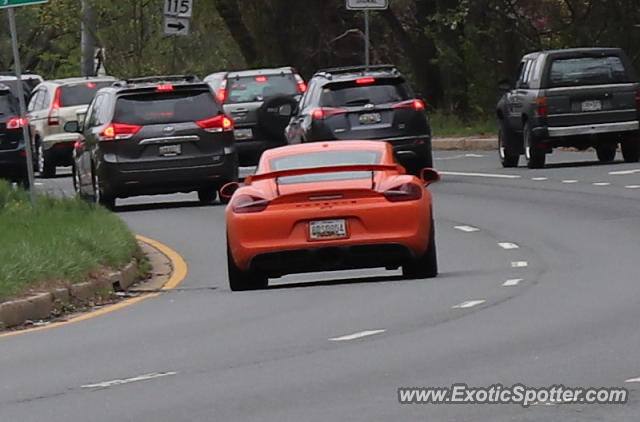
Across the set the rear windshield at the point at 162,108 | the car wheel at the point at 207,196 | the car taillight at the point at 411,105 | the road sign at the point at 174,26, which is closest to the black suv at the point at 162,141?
the rear windshield at the point at 162,108

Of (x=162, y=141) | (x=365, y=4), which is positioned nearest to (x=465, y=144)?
(x=365, y=4)

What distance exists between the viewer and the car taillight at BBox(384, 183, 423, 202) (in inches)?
692

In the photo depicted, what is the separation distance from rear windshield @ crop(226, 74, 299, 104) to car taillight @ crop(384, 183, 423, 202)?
1914 centimetres

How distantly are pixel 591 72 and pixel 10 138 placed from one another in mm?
9285

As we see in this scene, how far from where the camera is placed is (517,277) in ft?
58.0

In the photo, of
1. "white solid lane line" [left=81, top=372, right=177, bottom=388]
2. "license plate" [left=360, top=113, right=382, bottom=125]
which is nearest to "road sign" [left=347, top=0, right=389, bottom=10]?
"license plate" [left=360, top=113, right=382, bottom=125]

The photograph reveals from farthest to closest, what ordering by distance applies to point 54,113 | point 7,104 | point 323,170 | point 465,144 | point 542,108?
1. point 465,144
2. point 54,113
3. point 542,108
4. point 7,104
5. point 323,170

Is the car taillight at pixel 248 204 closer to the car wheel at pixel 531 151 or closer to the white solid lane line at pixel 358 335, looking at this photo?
the white solid lane line at pixel 358 335

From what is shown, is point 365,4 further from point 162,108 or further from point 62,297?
point 62,297

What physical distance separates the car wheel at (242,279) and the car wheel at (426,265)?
4.23 feet

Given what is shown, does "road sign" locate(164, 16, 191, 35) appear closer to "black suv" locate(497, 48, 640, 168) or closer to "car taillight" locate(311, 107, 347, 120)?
"black suv" locate(497, 48, 640, 168)

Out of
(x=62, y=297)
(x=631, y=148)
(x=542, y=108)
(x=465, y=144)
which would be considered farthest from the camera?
(x=465, y=144)

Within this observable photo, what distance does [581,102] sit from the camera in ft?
107

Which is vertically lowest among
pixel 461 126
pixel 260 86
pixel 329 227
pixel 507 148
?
pixel 461 126
